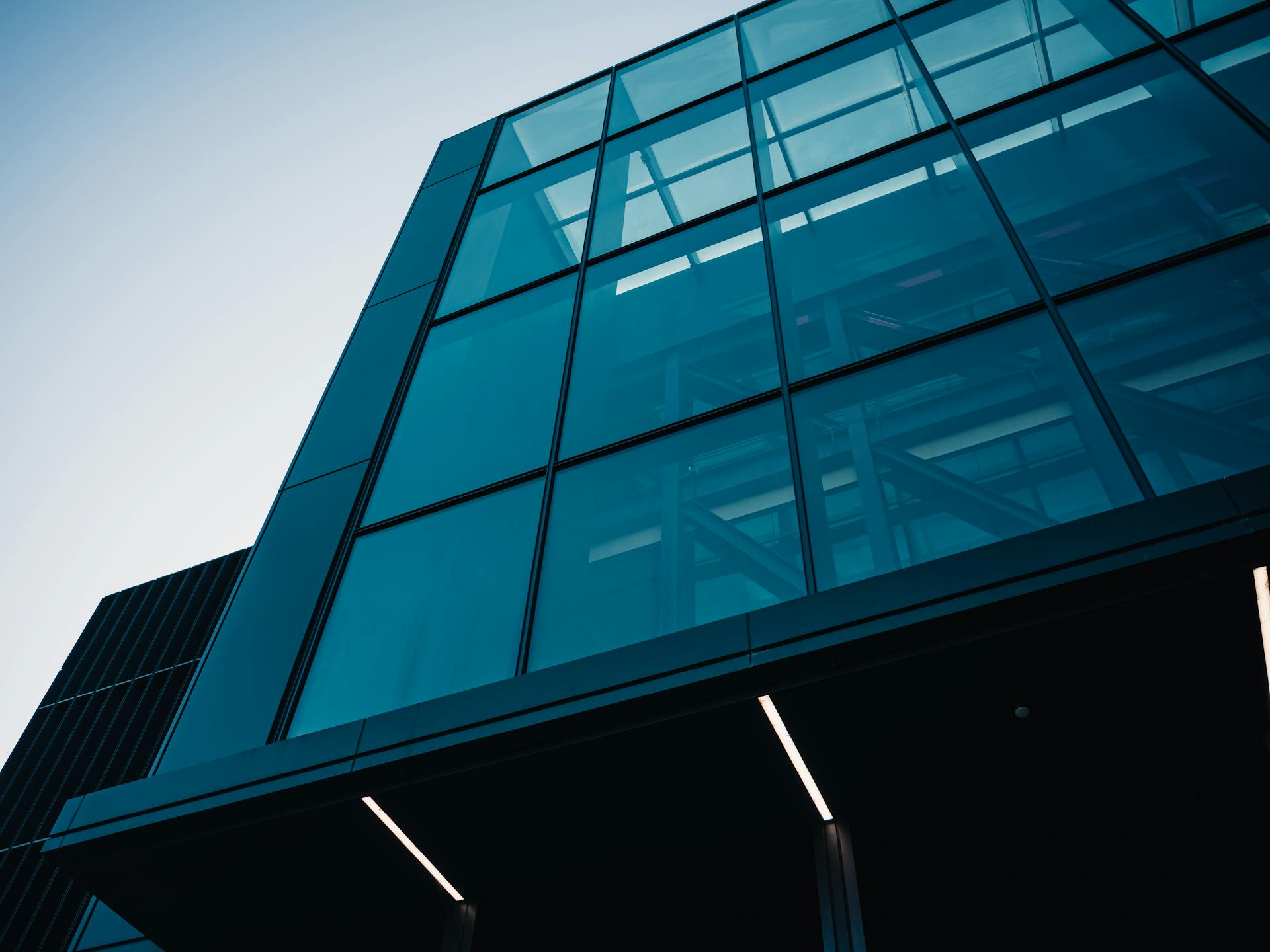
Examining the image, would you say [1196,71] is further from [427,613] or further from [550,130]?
[550,130]

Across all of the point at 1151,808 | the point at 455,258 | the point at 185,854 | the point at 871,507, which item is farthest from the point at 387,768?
the point at 455,258

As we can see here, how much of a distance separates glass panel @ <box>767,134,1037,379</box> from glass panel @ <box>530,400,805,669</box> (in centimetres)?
94

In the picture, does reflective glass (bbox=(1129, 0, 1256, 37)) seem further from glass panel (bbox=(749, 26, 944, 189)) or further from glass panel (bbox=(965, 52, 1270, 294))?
glass panel (bbox=(749, 26, 944, 189))

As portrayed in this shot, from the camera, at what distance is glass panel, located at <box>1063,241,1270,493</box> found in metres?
5.90

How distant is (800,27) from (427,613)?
377 inches

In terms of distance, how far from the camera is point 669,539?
23.9 feet

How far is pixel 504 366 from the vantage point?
9.93 m

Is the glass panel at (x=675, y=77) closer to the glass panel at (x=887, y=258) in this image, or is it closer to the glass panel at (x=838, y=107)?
the glass panel at (x=838, y=107)

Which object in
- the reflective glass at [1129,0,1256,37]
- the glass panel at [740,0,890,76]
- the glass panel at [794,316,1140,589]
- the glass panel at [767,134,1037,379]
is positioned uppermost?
the glass panel at [740,0,890,76]

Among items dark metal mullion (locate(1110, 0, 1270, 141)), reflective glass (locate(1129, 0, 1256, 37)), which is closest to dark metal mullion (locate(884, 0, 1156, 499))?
dark metal mullion (locate(1110, 0, 1270, 141))

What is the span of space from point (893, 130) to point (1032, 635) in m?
6.77

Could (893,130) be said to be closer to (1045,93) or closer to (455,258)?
(1045,93)

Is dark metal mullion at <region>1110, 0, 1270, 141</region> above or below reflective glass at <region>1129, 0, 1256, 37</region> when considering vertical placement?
below

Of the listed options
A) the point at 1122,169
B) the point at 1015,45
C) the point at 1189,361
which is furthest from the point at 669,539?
the point at 1015,45
